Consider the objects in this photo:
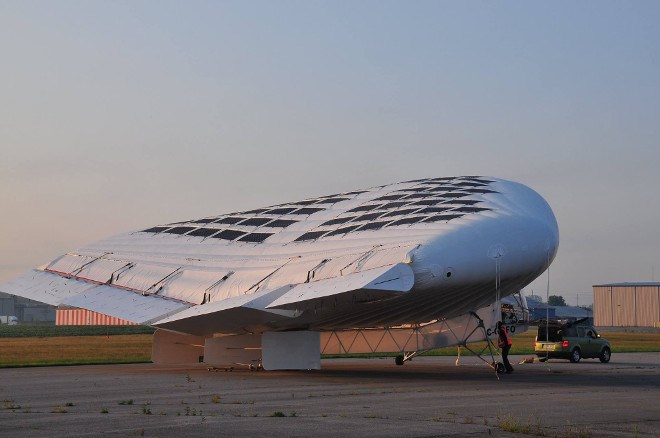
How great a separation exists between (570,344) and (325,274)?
717 inches

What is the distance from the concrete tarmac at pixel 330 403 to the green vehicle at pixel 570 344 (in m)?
8.74

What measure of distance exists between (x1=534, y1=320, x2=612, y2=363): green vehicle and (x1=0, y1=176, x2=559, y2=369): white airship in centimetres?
857

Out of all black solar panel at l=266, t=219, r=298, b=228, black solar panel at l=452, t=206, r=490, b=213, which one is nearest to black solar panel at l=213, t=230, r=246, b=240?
black solar panel at l=266, t=219, r=298, b=228

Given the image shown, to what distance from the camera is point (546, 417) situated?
63.8 feet

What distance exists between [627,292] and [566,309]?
166 feet

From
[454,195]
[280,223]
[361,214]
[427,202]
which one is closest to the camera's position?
[427,202]

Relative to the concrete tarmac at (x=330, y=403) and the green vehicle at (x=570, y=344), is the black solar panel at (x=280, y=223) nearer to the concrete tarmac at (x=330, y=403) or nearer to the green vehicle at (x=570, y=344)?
the concrete tarmac at (x=330, y=403)

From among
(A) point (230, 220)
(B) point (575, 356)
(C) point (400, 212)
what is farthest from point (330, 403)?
(B) point (575, 356)

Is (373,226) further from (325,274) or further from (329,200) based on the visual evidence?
(329,200)

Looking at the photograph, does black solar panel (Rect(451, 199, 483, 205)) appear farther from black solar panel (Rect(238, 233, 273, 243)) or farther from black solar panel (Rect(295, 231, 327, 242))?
black solar panel (Rect(238, 233, 273, 243))

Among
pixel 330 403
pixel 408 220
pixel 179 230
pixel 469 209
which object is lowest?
pixel 330 403

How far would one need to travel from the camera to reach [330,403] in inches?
891

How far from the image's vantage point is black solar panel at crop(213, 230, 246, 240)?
41250 millimetres

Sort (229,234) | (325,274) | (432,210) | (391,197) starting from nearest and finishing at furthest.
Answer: (325,274)
(432,210)
(391,197)
(229,234)
